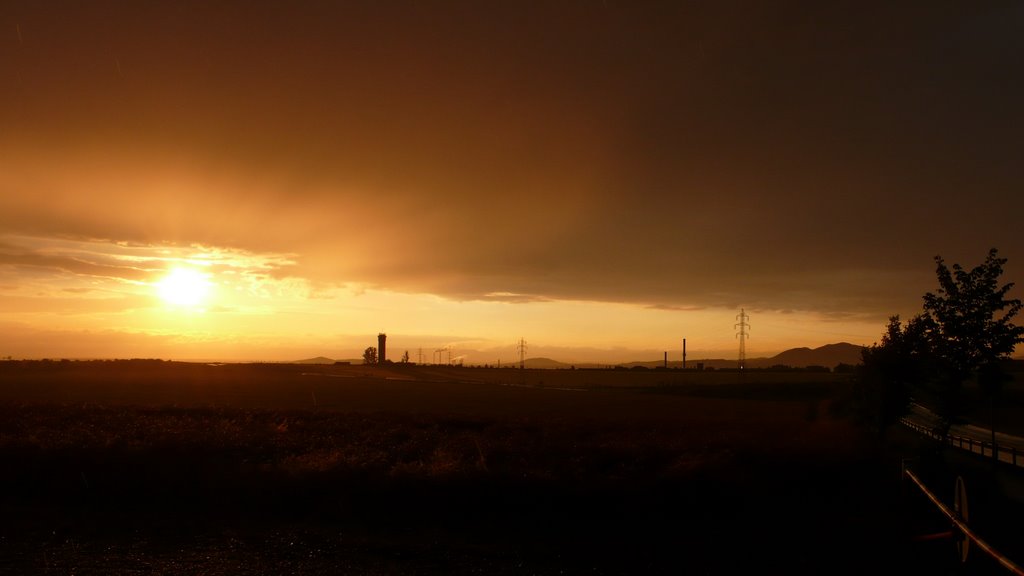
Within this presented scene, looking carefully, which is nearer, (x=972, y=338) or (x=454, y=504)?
(x=454, y=504)

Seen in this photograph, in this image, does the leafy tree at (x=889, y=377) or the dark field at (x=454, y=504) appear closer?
the dark field at (x=454, y=504)

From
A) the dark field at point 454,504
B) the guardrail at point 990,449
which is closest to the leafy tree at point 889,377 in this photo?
the guardrail at point 990,449

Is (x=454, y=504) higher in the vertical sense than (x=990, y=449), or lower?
higher

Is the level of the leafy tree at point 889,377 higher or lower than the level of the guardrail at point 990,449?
higher

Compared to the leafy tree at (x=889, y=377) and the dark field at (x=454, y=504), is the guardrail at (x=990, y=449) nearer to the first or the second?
the leafy tree at (x=889, y=377)

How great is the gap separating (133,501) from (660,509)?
490 inches

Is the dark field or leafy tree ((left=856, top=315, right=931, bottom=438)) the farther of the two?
leafy tree ((left=856, top=315, right=931, bottom=438))

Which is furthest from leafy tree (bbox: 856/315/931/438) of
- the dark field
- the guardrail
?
the dark field

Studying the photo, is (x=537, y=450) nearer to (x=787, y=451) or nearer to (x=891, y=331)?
(x=787, y=451)

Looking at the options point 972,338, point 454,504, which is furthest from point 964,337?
point 454,504

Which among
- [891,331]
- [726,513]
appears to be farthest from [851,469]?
[891,331]

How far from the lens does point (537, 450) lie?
22578 millimetres

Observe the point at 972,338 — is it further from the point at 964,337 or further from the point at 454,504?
the point at 454,504

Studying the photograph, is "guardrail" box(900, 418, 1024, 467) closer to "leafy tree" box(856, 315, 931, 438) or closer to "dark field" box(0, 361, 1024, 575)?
"leafy tree" box(856, 315, 931, 438)
